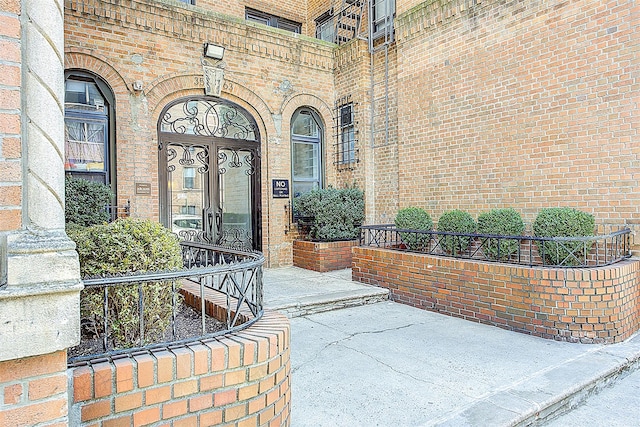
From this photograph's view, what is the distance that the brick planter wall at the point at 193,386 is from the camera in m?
1.80

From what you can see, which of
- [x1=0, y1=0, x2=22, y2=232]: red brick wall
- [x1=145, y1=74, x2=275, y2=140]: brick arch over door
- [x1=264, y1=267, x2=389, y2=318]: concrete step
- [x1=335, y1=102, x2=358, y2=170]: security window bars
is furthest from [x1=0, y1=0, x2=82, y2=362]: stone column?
[x1=335, y1=102, x2=358, y2=170]: security window bars

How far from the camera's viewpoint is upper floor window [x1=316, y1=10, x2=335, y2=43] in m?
10.4

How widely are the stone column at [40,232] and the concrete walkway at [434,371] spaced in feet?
5.44

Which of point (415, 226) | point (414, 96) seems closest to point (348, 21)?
point (414, 96)

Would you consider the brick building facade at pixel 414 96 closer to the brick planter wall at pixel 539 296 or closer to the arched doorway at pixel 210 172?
the arched doorway at pixel 210 172

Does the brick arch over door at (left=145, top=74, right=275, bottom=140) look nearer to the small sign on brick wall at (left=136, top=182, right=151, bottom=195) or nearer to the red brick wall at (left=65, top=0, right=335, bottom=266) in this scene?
the red brick wall at (left=65, top=0, right=335, bottom=266)

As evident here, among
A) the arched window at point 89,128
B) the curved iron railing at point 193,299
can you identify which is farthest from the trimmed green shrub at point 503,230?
the arched window at point 89,128

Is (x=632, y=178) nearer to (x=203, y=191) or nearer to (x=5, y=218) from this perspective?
(x=5, y=218)

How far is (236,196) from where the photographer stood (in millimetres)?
8352

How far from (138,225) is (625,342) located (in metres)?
4.71

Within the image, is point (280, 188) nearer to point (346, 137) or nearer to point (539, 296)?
point (346, 137)

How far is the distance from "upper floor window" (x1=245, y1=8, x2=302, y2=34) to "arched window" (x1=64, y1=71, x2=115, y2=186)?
15.7 ft

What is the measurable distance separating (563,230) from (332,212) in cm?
420

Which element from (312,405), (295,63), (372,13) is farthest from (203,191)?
(312,405)
